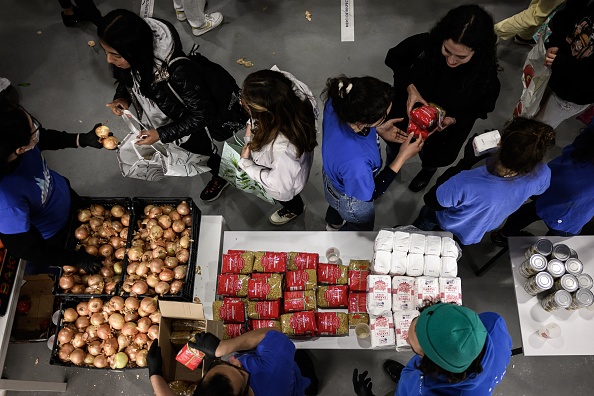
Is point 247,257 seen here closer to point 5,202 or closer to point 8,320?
point 5,202

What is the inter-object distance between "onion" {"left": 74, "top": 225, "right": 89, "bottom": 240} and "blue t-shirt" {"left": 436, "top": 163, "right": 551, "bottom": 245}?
268 centimetres

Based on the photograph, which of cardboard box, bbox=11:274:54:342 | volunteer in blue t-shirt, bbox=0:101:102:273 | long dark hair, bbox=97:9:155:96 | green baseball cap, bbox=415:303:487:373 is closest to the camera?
green baseball cap, bbox=415:303:487:373

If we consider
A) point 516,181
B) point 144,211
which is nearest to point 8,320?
point 144,211

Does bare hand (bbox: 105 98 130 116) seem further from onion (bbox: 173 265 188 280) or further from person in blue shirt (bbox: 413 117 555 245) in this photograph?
person in blue shirt (bbox: 413 117 555 245)

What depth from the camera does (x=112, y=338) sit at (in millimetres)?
3090

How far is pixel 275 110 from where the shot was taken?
251 cm

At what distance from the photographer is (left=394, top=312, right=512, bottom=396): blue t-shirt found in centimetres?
218

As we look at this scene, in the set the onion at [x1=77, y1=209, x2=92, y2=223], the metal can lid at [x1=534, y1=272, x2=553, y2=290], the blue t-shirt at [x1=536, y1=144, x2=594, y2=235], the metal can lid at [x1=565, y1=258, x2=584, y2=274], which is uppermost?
the blue t-shirt at [x1=536, y1=144, x2=594, y2=235]

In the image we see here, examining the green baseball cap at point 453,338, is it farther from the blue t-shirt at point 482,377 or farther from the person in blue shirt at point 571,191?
the person in blue shirt at point 571,191

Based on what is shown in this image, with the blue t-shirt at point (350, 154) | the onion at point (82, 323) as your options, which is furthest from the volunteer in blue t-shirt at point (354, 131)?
the onion at point (82, 323)

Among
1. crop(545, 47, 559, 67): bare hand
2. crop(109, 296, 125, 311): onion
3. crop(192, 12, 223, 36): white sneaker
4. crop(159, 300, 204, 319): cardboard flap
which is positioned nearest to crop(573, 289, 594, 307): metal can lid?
crop(545, 47, 559, 67): bare hand

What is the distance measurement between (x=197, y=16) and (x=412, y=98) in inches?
120

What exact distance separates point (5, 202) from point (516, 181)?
300 centimetres

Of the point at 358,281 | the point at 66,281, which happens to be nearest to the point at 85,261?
the point at 66,281
